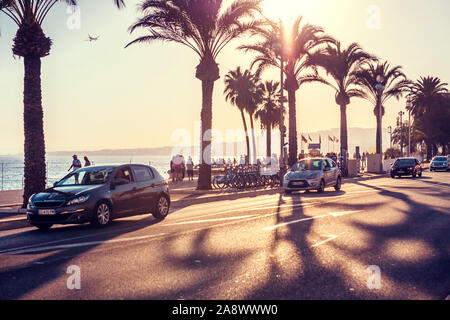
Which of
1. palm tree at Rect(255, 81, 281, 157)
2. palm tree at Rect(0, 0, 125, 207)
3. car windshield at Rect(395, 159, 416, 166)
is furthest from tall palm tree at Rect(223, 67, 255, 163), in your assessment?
palm tree at Rect(0, 0, 125, 207)

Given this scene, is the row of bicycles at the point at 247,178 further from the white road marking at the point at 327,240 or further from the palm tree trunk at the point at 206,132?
the white road marking at the point at 327,240

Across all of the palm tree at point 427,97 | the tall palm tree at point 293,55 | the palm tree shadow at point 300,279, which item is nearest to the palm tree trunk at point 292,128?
the tall palm tree at point 293,55

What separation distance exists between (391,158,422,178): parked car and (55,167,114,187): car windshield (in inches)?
1280

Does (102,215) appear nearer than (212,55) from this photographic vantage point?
Yes

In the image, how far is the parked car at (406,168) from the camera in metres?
41.5

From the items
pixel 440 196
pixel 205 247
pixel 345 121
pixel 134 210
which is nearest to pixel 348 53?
pixel 345 121

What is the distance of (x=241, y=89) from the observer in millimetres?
67562

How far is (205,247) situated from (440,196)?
49.6 ft

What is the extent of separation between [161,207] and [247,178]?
51.7ft

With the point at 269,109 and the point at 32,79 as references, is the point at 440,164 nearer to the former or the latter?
the point at 269,109

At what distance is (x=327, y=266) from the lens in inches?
308

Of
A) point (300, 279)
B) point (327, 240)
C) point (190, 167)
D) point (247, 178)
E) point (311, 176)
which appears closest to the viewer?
point (300, 279)

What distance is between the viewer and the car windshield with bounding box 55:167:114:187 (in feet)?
43.2

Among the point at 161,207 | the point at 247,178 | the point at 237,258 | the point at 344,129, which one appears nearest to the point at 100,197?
the point at 161,207
